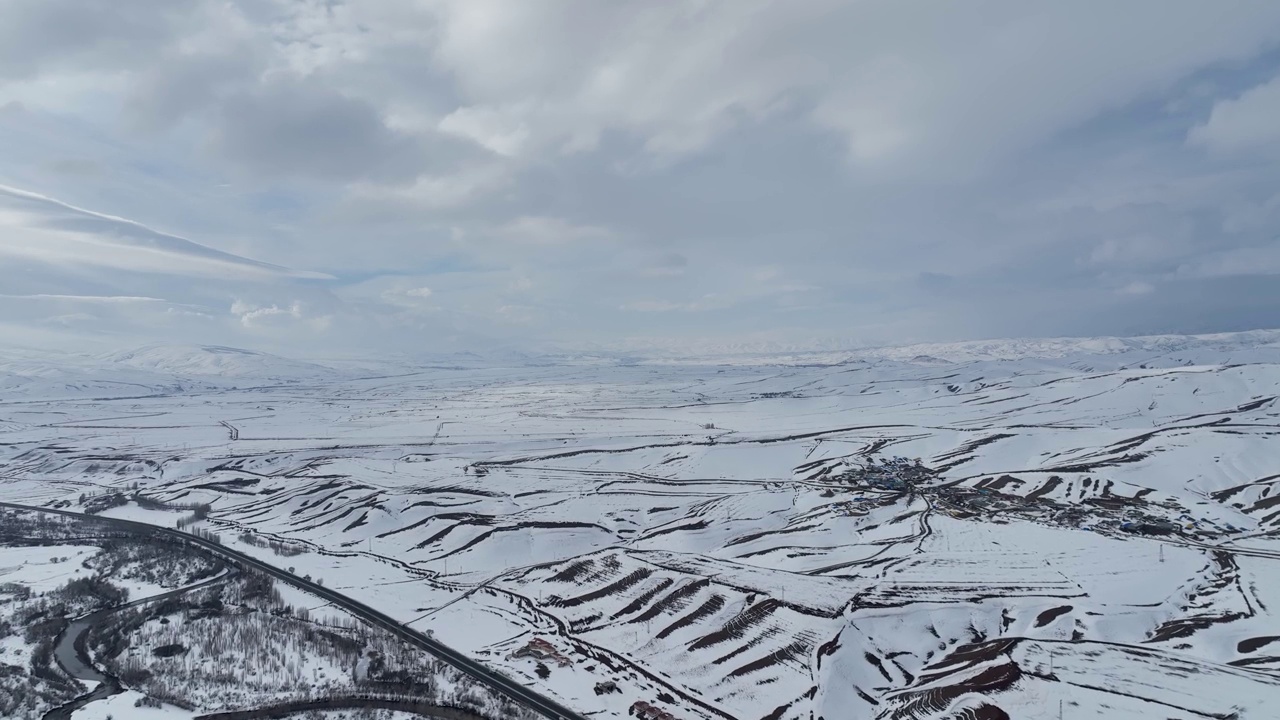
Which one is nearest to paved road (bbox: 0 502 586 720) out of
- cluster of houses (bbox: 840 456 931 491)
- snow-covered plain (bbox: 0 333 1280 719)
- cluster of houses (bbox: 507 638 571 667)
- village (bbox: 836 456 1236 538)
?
snow-covered plain (bbox: 0 333 1280 719)

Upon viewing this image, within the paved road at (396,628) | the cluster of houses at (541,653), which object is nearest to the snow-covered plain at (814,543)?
the cluster of houses at (541,653)

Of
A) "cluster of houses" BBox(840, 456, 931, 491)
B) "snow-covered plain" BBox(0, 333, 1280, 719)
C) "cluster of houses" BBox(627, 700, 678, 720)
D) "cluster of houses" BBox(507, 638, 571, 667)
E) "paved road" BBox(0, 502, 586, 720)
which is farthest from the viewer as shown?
"cluster of houses" BBox(840, 456, 931, 491)

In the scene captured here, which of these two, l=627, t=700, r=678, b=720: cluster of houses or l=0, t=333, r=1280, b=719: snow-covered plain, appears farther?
l=0, t=333, r=1280, b=719: snow-covered plain

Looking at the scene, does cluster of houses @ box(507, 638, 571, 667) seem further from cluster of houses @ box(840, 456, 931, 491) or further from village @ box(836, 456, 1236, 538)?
cluster of houses @ box(840, 456, 931, 491)

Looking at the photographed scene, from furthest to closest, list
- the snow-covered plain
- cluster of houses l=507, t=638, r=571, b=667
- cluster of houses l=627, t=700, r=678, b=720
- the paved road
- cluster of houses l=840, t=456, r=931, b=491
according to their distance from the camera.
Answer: cluster of houses l=840, t=456, r=931, b=491
cluster of houses l=507, t=638, r=571, b=667
the paved road
the snow-covered plain
cluster of houses l=627, t=700, r=678, b=720

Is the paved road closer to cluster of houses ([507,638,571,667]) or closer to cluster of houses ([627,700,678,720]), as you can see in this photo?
cluster of houses ([507,638,571,667])

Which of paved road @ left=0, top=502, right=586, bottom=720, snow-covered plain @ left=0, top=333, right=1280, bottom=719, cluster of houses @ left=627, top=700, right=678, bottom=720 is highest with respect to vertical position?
snow-covered plain @ left=0, top=333, right=1280, bottom=719

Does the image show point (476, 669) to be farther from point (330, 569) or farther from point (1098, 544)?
point (1098, 544)

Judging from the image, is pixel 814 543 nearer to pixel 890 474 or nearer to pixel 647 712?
pixel 647 712

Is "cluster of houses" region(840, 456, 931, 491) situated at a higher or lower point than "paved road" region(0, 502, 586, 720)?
higher
